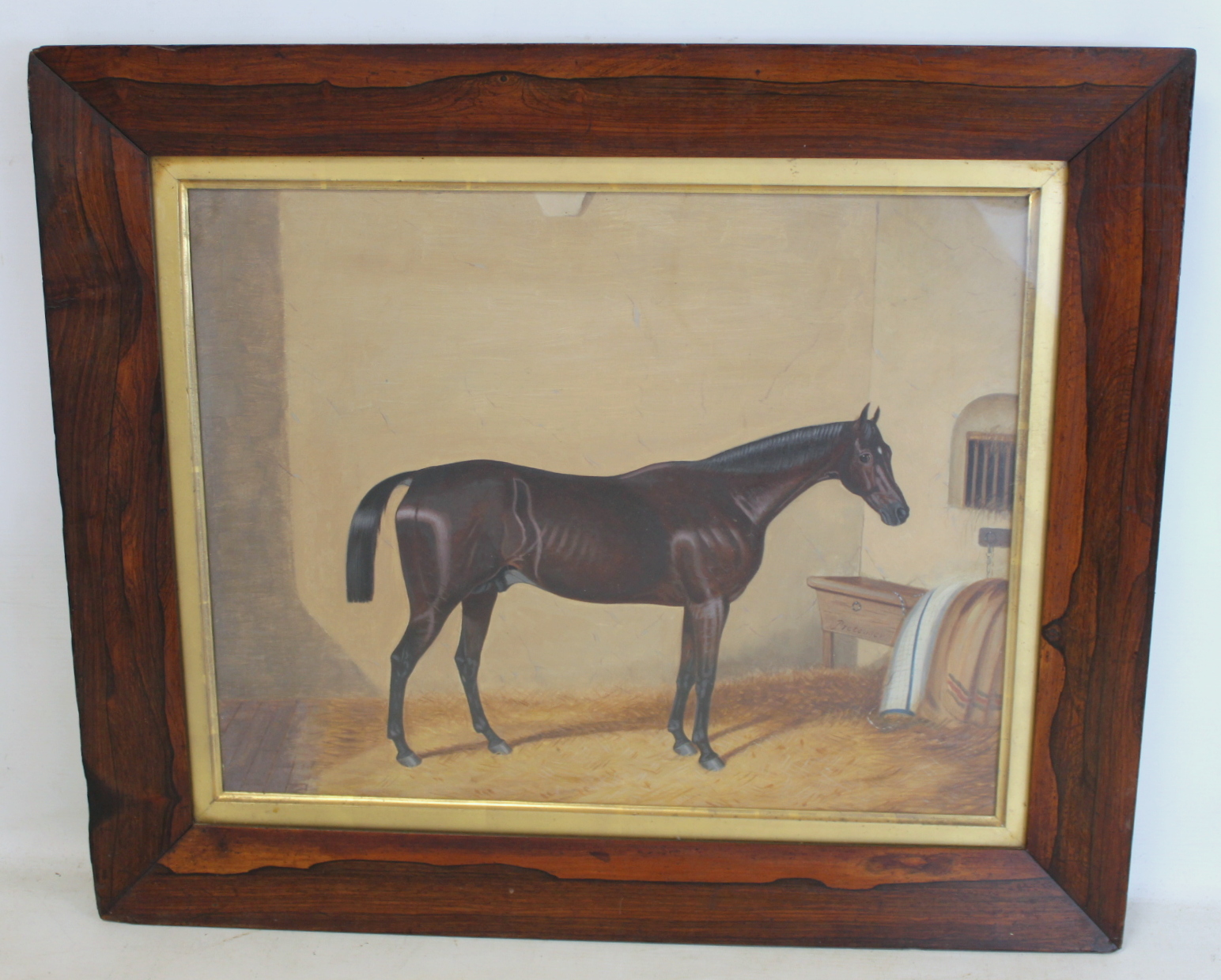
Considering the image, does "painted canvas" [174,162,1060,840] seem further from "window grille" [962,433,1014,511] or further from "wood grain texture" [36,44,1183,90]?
"wood grain texture" [36,44,1183,90]

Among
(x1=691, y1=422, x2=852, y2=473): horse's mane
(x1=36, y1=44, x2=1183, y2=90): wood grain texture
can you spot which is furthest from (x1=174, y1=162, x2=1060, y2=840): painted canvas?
(x1=36, y1=44, x2=1183, y2=90): wood grain texture

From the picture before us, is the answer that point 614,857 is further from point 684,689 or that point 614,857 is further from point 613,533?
point 613,533

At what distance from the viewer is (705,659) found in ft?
3.25

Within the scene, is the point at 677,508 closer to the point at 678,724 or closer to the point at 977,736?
the point at 678,724

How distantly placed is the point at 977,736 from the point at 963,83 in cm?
75

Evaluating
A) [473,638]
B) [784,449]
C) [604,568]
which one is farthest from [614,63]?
[473,638]

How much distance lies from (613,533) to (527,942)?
1.70 ft

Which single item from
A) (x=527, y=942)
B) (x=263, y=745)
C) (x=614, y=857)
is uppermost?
(x=263, y=745)

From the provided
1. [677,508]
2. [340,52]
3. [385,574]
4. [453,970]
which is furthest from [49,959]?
[340,52]

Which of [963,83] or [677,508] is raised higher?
[963,83]

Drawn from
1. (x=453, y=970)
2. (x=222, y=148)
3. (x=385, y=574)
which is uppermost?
(x=222, y=148)

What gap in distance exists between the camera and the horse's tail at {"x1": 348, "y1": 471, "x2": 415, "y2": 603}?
3.21 feet

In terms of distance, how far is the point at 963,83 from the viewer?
879mm

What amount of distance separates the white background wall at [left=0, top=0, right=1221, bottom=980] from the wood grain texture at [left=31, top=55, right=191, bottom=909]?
102mm
